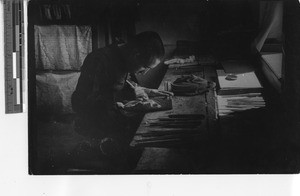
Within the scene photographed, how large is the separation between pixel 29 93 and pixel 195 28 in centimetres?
67

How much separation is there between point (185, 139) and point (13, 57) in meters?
0.72

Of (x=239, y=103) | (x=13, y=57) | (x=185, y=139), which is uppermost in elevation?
(x=13, y=57)

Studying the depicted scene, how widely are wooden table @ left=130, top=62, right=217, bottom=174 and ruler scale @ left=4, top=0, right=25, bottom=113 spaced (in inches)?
18.8

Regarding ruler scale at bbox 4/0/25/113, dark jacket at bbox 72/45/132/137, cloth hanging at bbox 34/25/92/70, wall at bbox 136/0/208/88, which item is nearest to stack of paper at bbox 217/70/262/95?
wall at bbox 136/0/208/88

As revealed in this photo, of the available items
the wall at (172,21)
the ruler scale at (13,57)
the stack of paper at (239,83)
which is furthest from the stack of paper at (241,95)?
the ruler scale at (13,57)

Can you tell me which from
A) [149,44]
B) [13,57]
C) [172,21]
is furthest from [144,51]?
[13,57]

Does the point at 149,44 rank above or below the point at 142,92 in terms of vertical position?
above

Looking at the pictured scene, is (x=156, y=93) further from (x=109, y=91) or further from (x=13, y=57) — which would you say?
(x=13, y=57)

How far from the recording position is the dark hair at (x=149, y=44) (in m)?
1.39

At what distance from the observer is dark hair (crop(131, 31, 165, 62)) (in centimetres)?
139

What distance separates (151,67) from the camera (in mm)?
1404

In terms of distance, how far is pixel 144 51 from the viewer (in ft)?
4.61
